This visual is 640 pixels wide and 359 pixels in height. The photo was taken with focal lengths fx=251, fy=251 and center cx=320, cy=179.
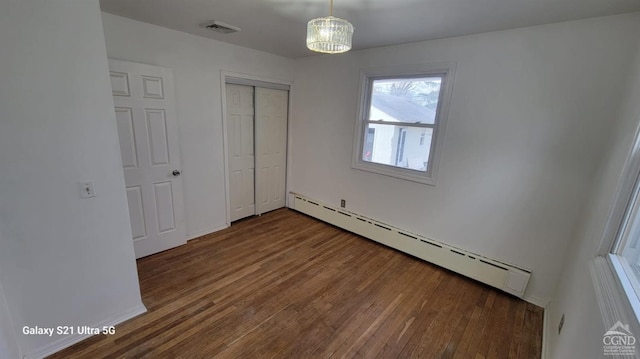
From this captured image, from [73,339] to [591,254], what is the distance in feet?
11.1

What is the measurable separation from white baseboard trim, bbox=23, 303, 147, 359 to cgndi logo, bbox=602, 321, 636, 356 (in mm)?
2723

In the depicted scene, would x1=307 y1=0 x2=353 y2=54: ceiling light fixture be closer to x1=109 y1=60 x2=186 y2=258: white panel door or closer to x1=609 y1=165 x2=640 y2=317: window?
x1=609 y1=165 x2=640 y2=317: window

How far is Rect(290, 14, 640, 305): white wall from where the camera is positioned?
6.19 feet

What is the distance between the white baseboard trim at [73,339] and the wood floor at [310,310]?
0.17ft

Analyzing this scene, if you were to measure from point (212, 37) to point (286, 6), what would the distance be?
1.37m

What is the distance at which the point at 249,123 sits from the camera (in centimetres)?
361

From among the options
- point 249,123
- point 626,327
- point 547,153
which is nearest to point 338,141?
point 249,123

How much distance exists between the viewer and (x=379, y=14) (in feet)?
6.53

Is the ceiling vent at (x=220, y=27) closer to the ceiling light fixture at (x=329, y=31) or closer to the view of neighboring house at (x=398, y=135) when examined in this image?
the ceiling light fixture at (x=329, y=31)

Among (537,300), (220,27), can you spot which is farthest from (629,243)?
(220,27)

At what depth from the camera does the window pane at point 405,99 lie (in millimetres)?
2703

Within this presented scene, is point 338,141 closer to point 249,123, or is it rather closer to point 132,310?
point 249,123

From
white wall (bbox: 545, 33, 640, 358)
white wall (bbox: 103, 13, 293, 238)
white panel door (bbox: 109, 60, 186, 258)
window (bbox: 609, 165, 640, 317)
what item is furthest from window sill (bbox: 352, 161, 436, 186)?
white panel door (bbox: 109, 60, 186, 258)

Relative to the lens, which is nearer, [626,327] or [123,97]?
[626,327]
